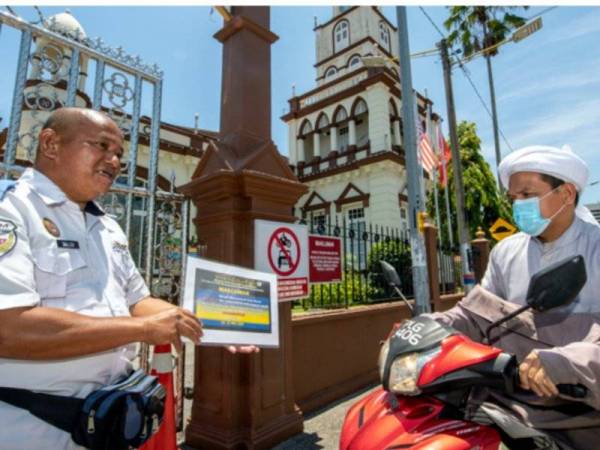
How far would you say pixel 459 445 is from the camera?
124cm

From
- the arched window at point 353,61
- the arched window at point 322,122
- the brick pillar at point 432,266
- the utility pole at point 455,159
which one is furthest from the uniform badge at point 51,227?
the arched window at point 353,61

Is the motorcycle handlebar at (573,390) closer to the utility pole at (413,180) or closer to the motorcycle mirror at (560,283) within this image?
the motorcycle mirror at (560,283)

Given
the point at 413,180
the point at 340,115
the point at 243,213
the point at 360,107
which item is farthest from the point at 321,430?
the point at 340,115

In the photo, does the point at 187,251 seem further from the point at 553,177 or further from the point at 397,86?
the point at 397,86

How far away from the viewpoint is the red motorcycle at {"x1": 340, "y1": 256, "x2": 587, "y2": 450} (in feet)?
4.14

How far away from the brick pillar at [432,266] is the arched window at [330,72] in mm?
17507

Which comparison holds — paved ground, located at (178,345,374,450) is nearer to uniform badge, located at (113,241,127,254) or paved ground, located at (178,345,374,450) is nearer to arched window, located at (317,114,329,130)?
uniform badge, located at (113,241,127,254)

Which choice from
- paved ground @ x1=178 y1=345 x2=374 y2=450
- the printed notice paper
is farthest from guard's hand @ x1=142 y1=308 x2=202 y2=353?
paved ground @ x1=178 y1=345 x2=374 y2=450

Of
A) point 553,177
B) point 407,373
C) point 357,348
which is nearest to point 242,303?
point 407,373

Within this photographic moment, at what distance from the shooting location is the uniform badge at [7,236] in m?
1.18

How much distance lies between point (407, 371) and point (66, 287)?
1.38m

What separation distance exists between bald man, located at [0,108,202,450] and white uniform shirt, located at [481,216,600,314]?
5.19 feet

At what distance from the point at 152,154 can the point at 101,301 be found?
2198mm

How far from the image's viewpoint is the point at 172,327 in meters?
1.41
